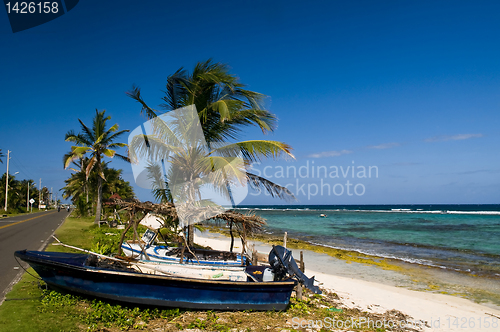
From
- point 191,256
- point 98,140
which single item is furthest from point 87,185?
point 191,256

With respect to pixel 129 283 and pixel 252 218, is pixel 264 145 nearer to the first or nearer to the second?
pixel 252 218

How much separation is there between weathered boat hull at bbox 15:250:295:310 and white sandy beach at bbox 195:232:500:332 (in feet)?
11.0

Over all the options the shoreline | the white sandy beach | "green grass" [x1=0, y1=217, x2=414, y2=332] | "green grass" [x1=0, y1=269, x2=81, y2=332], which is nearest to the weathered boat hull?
"green grass" [x1=0, y1=217, x2=414, y2=332]

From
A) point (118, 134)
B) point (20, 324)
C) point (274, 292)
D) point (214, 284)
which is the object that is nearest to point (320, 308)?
point (274, 292)

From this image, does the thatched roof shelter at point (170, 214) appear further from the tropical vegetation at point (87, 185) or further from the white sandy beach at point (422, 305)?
the tropical vegetation at point (87, 185)

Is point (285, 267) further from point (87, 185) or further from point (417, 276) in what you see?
point (87, 185)

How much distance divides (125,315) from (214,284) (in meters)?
1.87

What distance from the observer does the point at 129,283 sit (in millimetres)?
6453

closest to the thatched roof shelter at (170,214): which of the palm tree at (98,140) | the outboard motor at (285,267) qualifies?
the outboard motor at (285,267)

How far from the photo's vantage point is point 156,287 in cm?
648

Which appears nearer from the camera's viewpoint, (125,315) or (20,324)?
(20,324)

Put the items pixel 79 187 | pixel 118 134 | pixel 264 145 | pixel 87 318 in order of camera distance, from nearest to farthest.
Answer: pixel 87 318, pixel 264 145, pixel 118 134, pixel 79 187

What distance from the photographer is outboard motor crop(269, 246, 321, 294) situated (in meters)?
7.70

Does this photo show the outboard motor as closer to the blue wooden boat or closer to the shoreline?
the blue wooden boat
